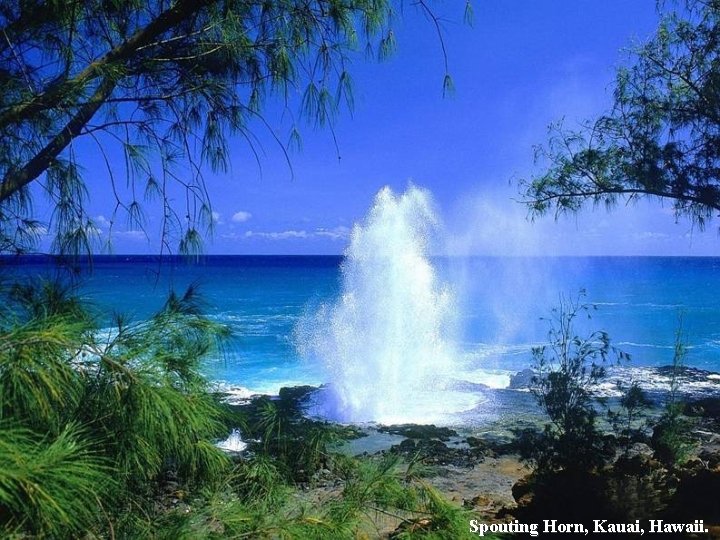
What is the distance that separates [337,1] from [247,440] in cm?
157

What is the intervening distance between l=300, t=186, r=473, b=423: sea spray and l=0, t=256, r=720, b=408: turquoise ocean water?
450mm

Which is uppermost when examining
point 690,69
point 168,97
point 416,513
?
point 690,69

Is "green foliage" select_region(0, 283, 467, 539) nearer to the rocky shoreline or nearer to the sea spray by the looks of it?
the rocky shoreline

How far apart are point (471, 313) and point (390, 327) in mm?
13123

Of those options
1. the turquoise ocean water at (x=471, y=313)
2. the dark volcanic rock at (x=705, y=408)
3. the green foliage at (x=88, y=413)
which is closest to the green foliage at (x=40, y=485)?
the green foliage at (x=88, y=413)

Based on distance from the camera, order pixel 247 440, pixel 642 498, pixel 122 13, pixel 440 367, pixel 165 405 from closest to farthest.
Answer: pixel 165 405 → pixel 122 13 → pixel 247 440 → pixel 642 498 → pixel 440 367

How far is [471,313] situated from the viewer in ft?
86.2

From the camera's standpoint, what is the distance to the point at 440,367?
1324 cm

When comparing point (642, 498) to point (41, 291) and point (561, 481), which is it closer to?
point (561, 481)

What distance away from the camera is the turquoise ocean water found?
2129 millimetres

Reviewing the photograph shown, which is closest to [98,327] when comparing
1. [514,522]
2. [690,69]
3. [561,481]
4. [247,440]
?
[247,440]

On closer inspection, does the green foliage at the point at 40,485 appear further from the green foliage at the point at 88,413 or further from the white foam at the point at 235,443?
the white foam at the point at 235,443

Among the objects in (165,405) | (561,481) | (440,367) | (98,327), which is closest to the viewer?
(165,405)

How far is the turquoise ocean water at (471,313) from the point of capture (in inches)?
83.8
